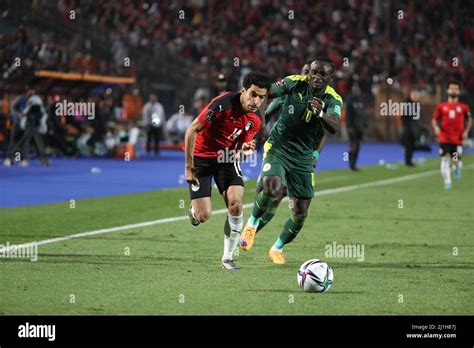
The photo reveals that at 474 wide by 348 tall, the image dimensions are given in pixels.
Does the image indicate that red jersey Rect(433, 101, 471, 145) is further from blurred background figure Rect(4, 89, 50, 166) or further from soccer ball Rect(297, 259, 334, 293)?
soccer ball Rect(297, 259, 334, 293)

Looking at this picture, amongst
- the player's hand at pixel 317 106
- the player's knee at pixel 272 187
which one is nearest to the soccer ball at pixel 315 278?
the player's hand at pixel 317 106

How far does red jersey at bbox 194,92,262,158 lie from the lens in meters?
11.0

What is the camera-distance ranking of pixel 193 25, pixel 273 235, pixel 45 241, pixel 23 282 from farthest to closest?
pixel 193 25 < pixel 273 235 < pixel 45 241 < pixel 23 282

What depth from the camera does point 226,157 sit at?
38.2ft

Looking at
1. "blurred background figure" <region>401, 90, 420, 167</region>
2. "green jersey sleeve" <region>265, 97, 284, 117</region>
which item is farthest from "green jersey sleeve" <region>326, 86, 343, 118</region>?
"blurred background figure" <region>401, 90, 420, 167</region>

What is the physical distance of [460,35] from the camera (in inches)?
2064

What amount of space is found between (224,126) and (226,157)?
43 cm

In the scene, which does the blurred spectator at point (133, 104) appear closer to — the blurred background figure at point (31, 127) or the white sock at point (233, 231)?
the blurred background figure at point (31, 127)

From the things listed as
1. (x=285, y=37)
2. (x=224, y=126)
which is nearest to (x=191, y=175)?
(x=224, y=126)

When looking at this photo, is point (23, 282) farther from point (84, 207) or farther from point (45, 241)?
point (84, 207)

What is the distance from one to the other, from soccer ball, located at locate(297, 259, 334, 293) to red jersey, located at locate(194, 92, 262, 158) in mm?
1902

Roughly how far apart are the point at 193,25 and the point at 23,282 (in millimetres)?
39323

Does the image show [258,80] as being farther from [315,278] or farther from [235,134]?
[315,278]
